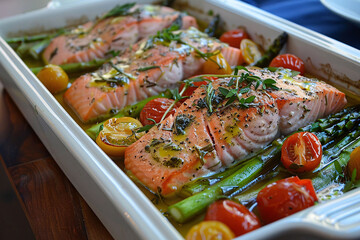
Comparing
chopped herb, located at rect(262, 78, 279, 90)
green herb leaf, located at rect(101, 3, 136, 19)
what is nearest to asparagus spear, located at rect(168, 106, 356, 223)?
chopped herb, located at rect(262, 78, 279, 90)

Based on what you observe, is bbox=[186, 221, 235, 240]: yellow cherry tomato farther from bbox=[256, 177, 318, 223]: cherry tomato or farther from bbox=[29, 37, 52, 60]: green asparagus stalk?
bbox=[29, 37, 52, 60]: green asparagus stalk

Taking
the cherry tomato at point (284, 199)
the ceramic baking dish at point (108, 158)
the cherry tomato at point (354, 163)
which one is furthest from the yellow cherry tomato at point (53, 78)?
the cherry tomato at point (354, 163)

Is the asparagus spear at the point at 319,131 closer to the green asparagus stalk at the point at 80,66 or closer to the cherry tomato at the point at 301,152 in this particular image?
the cherry tomato at the point at 301,152

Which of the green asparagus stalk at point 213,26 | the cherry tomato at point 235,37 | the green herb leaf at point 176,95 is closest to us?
the green herb leaf at point 176,95

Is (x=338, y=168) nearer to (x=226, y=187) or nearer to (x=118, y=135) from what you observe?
(x=226, y=187)

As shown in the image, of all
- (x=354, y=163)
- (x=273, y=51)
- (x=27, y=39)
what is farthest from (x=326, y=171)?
(x=27, y=39)

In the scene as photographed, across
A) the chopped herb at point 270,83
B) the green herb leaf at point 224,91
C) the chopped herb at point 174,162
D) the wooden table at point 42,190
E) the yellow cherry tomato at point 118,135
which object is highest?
the chopped herb at point 270,83

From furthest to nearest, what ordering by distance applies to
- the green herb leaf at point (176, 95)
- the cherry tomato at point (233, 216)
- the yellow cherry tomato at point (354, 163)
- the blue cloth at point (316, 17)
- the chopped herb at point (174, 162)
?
the blue cloth at point (316, 17) < the green herb leaf at point (176, 95) < the chopped herb at point (174, 162) < the yellow cherry tomato at point (354, 163) < the cherry tomato at point (233, 216)
